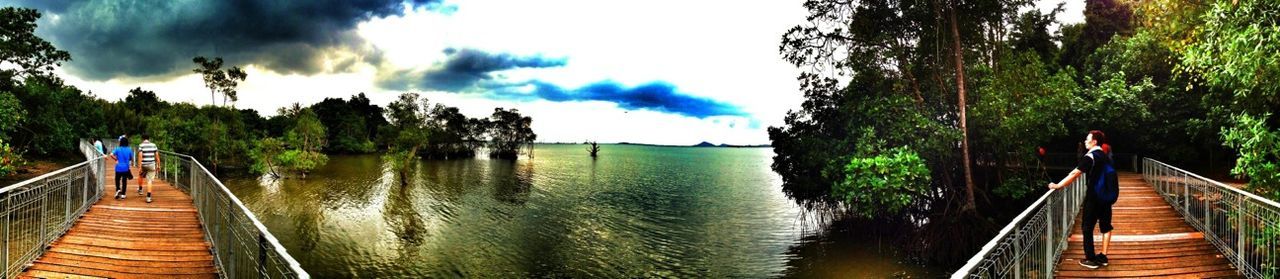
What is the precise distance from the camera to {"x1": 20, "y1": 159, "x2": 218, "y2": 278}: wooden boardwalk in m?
6.49

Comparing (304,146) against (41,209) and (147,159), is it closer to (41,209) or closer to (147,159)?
(147,159)

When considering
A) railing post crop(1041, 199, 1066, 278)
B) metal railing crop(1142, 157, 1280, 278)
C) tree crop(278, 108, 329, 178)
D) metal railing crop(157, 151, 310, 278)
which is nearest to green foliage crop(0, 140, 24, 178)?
metal railing crop(157, 151, 310, 278)

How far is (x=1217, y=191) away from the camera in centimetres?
874

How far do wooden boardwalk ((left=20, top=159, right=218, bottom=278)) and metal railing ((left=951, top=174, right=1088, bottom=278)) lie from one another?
28.7ft

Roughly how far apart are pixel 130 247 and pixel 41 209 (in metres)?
1.15

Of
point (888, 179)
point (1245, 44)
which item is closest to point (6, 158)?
point (888, 179)

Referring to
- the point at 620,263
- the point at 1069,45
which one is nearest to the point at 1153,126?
the point at 1069,45

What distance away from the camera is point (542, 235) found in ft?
65.1

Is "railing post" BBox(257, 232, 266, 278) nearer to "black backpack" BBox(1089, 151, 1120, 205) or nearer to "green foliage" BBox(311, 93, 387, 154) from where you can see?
"black backpack" BBox(1089, 151, 1120, 205)

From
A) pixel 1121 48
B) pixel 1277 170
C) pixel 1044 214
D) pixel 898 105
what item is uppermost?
pixel 1121 48

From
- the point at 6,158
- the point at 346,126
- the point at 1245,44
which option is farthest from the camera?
the point at 346,126

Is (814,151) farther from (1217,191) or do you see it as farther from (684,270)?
(1217,191)

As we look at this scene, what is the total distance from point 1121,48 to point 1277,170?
63.6ft

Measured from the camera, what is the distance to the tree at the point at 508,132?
86.6 m
